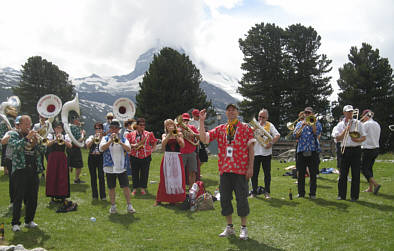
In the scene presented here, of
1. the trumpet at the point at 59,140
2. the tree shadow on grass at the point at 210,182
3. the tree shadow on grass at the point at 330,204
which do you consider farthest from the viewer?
the tree shadow on grass at the point at 210,182

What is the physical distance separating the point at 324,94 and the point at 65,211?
122 feet

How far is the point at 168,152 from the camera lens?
8.05 metres

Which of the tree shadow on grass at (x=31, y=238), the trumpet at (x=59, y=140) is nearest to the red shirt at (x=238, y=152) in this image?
the tree shadow on grass at (x=31, y=238)

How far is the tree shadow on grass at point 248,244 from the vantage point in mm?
4891

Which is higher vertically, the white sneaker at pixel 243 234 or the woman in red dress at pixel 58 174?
the woman in red dress at pixel 58 174

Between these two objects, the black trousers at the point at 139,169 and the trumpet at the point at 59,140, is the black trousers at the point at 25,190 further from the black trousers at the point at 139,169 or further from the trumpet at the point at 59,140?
the black trousers at the point at 139,169

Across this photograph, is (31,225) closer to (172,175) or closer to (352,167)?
(172,175)

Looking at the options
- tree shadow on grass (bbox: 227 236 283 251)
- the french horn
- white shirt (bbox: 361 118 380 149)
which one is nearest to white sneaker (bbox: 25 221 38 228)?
tree shadow on grass (bbox: 227 236 283 251)

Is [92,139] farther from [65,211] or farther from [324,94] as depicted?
[324,94]

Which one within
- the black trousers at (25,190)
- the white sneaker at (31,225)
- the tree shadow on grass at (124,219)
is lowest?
the tree shadow on grass at (124,219)

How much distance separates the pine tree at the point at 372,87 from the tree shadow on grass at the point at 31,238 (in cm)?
3714

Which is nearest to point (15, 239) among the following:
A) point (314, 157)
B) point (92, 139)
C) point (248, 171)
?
point (92, 139)

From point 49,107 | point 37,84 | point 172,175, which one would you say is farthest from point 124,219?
point 37,84

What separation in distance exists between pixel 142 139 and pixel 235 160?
4277mm
